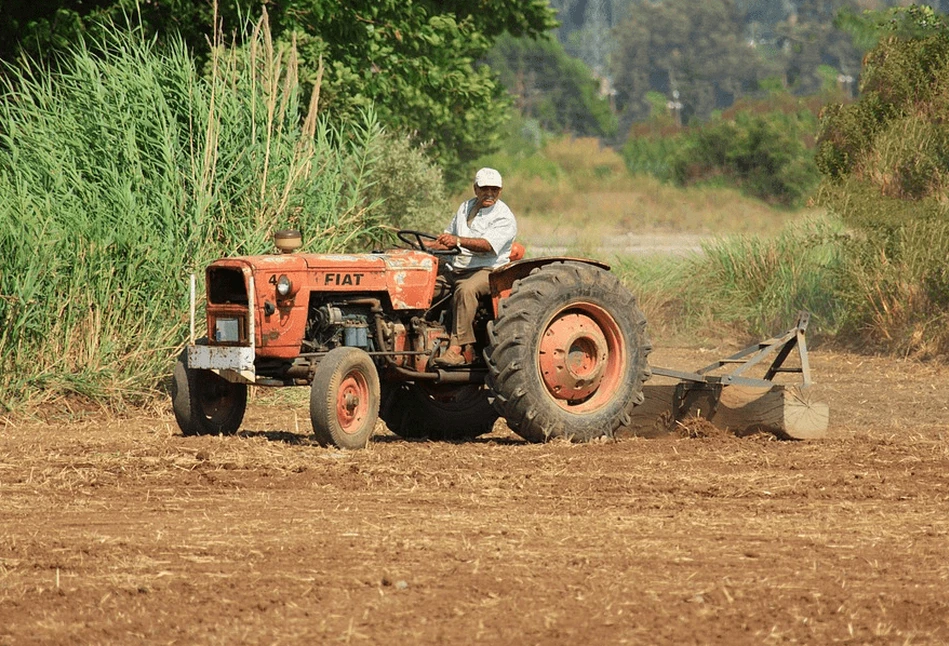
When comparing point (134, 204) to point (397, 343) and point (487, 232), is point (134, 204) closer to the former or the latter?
point (397, 343)

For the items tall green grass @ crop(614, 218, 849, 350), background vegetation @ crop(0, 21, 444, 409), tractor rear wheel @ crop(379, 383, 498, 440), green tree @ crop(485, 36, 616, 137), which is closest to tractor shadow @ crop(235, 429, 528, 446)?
tractor rear wheel @ crop(379, 383, 498, 440)

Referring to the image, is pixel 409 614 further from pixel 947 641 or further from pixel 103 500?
pixel 103 500

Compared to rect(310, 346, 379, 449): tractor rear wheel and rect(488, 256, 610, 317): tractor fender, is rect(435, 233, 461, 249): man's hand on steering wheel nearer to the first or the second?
rect(488, 256, 610, 317): tractor fender

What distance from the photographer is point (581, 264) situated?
1026 centimetres

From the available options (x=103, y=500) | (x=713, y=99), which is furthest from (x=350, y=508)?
(x=713, y=99)

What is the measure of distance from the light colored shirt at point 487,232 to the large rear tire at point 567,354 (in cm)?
26

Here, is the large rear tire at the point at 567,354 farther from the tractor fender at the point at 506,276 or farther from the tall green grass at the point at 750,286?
the tall green grass at the point at 750,286

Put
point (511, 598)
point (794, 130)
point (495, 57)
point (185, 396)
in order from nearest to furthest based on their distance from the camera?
point (511, 598), point (185, 396), point (794, 130), point (495, 57)

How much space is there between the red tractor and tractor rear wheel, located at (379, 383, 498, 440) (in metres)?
0.08

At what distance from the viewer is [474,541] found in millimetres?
6648

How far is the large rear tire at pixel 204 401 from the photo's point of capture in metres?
9.62

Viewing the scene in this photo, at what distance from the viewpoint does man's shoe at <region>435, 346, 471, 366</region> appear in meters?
9.89

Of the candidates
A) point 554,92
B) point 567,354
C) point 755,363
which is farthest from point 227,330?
point 554,92

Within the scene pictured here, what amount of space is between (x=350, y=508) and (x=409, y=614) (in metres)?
1.98
